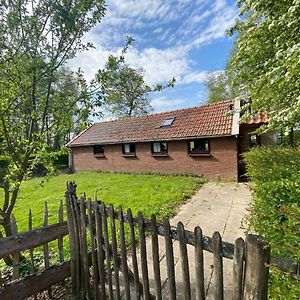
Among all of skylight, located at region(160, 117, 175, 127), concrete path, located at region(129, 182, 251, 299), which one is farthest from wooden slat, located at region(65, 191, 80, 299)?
skylight, located at region(160, 117, 175, 127)

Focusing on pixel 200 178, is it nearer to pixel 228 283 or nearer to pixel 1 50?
pixel 228 283

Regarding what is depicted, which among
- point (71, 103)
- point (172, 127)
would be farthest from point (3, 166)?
point (172, 127)

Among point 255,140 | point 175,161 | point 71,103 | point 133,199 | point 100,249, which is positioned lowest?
point 133,199

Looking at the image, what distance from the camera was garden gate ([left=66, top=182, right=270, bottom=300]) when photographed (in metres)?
1.61

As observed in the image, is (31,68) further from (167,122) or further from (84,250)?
(167,122)

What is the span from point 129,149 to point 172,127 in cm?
376

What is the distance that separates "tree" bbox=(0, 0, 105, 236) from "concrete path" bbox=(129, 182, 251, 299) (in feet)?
10.0

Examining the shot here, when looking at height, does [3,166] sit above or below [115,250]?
above

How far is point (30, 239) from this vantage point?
3322 mm

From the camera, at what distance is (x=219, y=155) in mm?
12750

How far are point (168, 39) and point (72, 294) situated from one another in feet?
33.4

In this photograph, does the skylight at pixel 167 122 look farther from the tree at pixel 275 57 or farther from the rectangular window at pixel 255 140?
the tree at pixel 275 57

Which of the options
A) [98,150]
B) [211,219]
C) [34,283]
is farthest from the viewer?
[98,150]

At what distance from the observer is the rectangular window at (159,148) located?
15195mm
